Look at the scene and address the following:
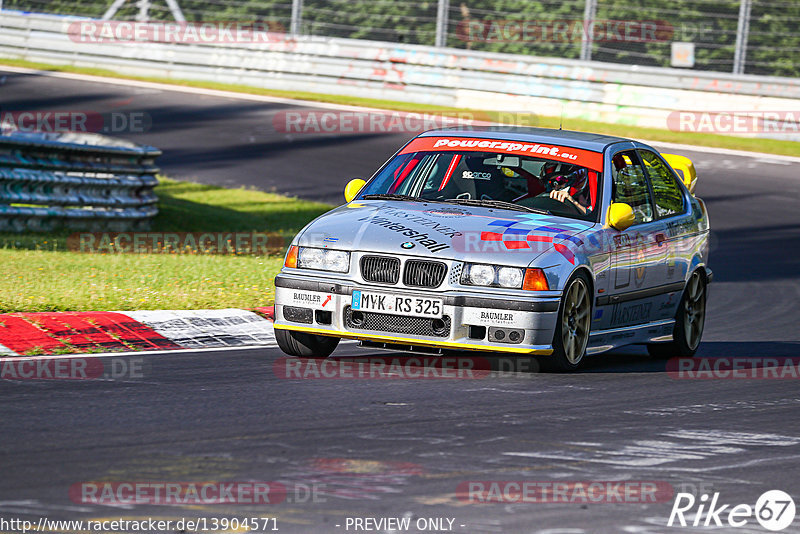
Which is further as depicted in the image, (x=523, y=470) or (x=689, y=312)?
(x=689, y=312)

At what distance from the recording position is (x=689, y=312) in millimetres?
9914

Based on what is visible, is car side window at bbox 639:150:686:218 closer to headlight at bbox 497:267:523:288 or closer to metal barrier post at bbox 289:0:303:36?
headlight at bbox 497:267:523:288

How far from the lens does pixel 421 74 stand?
2747cm

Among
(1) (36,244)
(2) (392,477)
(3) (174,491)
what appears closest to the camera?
(3) (174,491)

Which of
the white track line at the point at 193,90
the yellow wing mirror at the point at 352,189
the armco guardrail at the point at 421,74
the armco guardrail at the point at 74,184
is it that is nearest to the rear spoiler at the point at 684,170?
the yellow wing mirror at the point at 352,189

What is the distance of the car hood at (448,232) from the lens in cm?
780

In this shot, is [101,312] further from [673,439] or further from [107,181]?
[107,181]

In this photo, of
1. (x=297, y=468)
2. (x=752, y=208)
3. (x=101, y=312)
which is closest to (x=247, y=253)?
(x=101, y=312)

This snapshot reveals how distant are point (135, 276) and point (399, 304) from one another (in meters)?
4.32

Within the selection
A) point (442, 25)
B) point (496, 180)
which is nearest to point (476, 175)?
point (496, 180)

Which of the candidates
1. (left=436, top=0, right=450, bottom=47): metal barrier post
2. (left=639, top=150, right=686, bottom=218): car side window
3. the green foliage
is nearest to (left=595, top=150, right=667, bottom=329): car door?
(left=639, top=150, right=686, bottom=218): car side window

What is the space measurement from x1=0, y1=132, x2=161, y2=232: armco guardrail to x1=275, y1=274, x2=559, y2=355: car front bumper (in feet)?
24.1

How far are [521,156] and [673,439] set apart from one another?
2959 millimetres

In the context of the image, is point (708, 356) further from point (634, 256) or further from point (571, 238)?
point (571, 238)
